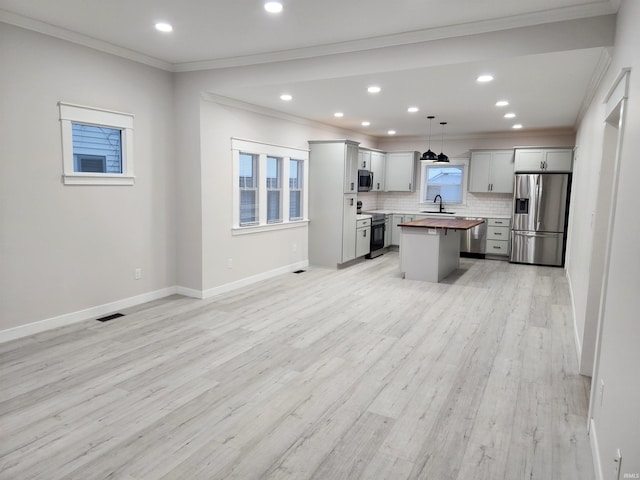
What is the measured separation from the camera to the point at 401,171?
31.9 feet

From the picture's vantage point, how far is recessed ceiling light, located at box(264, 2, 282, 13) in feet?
10.3

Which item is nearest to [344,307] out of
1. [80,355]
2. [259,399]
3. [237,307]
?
[237,307]

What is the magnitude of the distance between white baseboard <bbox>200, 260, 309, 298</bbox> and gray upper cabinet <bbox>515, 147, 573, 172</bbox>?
4657 millimetres

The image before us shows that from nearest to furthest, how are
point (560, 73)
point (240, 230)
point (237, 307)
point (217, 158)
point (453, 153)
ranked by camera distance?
1. point (560, 73)
2. point (237, 307)
3. point (217, 158)
4. point (240, 230)
5. point (453, 153)

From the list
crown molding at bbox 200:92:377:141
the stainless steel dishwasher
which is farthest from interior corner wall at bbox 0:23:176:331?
the stainless steel dishwasher

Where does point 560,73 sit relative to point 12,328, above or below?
above

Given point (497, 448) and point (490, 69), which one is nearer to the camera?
point (497, 448)

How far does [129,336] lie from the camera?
3986mm

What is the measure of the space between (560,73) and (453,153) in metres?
5.45

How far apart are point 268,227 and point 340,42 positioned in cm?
314

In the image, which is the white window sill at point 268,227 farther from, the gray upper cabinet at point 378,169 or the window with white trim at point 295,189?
the gray upper cabinet at point 378,169

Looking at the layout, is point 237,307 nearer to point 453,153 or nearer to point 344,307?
point 344,307

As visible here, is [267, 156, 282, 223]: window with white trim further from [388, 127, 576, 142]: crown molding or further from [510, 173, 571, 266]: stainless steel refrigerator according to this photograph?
[510, 173, 571, 266]: stainless steel refrigerator

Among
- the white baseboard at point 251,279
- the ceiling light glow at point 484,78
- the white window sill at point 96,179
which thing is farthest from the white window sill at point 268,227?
the ceiling light glow at point 484,78
